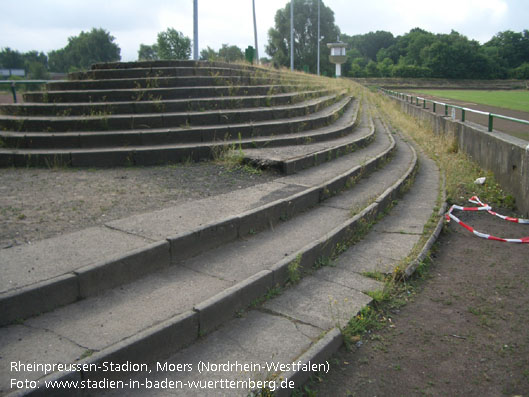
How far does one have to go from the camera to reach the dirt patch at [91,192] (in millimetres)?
4691

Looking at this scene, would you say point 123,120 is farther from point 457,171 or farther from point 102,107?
point 457,171

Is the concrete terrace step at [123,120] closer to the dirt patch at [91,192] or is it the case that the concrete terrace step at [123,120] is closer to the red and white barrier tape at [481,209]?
the dirt patch at [91,192]

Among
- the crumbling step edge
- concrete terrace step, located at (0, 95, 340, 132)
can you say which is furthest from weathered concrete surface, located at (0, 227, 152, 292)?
concrete terrace step, located at (0, 95, 340, 132)

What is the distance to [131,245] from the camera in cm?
402

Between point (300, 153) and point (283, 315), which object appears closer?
point (283, 315)

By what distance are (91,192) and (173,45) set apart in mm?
31638

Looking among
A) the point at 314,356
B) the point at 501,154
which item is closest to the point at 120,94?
the point at 501,154

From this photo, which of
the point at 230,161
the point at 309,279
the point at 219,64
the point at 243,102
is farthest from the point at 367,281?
the point at 219,64

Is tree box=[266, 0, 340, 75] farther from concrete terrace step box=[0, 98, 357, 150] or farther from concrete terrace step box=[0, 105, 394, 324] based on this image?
concrete terrace step box=[0, 105, 394, 324]

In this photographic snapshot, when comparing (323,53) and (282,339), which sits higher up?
(323,53)

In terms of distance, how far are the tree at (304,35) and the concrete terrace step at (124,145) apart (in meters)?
65.3

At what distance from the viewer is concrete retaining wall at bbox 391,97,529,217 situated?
6953mm

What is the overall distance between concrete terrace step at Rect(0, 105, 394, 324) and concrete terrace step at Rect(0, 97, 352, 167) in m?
2.20

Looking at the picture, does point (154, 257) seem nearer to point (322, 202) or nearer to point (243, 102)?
point (322, 202)
